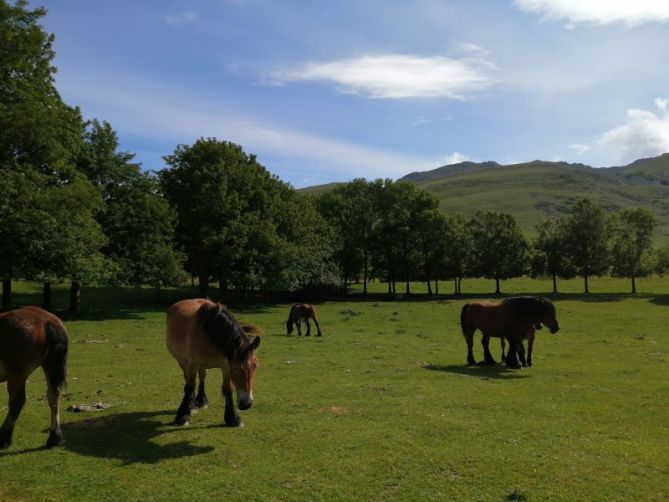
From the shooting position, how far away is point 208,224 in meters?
42.4

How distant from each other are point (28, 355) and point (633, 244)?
65470mm

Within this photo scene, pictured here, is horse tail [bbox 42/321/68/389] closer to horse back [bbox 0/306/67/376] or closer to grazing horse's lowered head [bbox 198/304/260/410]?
horse back [bbox 0/306/67/376]

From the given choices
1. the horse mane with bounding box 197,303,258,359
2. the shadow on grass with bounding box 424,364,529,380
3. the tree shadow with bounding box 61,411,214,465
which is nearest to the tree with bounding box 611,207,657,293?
the shadow on grass with bounding box 424,364,529,380

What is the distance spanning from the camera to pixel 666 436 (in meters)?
9.61

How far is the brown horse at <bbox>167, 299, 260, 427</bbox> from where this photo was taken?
902 centimetres

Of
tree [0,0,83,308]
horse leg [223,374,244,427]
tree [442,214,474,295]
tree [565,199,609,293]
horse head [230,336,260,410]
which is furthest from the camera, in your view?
tree [442,214,474,295]

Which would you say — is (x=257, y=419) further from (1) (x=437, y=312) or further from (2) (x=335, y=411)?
(1) (x=437, y=312)

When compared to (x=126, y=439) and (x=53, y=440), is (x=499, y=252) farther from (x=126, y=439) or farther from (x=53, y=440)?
(x=53, y=440)

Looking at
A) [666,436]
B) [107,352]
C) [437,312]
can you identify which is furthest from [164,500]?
[437,312]

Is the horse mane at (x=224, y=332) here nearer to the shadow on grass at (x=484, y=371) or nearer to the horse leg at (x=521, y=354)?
the shadow on grass at (x=484, y=371)

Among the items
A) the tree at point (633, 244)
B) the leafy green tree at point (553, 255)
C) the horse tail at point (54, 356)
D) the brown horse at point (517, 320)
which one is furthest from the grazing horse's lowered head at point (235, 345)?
the tree at point (633, 244)

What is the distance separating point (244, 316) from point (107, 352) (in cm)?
1710

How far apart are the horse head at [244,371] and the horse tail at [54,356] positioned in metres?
2.88

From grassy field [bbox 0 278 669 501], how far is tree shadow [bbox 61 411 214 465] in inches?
1.6
